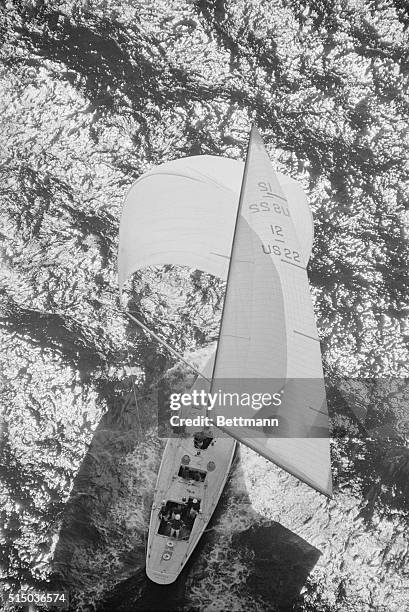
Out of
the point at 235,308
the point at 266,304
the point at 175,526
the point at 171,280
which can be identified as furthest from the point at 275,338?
the point at 171,280

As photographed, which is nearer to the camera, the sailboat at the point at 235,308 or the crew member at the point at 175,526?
the sailboat at the point at 235,308

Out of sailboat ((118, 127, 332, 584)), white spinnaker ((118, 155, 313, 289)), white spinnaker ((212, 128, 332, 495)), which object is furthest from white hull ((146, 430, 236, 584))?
white spinnaker ((118, 155, 313, 289))

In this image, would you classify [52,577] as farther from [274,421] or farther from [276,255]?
[276,255]

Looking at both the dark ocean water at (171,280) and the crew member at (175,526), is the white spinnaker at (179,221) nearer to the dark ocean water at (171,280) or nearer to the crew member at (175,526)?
the dark ocean water at (171,280)

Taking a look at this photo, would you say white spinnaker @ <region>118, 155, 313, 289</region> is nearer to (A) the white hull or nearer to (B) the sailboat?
(B) the sailboat

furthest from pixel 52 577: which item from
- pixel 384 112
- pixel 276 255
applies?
pixel 384 112

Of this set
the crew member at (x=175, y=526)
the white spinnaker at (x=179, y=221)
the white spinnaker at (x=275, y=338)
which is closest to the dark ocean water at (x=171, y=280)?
the crew member at (x=175, y=526)
